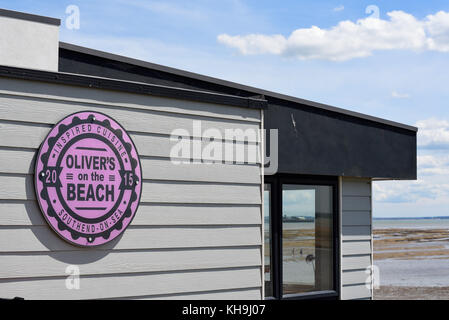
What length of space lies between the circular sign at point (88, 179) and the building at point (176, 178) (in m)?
0.07

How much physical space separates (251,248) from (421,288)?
50.9 ft

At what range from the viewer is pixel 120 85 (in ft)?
19.1

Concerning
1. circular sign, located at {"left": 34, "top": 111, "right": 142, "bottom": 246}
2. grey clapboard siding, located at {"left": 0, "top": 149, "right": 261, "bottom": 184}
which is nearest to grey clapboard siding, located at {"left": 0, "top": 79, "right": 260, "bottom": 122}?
circular sign, located at {"left": 34, "top": 111, "right": 142, "bottom": 246}

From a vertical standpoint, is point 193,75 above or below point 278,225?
above

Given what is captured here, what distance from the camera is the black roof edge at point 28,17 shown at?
273 inches

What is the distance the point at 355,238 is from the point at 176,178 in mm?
4626

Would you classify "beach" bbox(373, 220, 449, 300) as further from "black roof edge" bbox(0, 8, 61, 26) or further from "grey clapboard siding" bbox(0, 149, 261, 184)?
"black roof edge" bbox(0, 8, 61, 26)

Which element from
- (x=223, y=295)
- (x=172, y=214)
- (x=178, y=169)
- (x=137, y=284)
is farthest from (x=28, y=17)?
(x=223, y=295)

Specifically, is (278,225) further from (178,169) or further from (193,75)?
(178,169)

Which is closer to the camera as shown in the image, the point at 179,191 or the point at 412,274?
the point at 179,191

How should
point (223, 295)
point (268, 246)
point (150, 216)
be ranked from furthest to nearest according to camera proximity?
point (268, 246) < point (223, 295) < point (150, 216)

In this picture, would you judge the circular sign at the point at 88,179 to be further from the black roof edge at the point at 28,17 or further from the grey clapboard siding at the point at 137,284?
Result: the black roof edge at the point at 28,17

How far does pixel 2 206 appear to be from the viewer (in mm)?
5195
